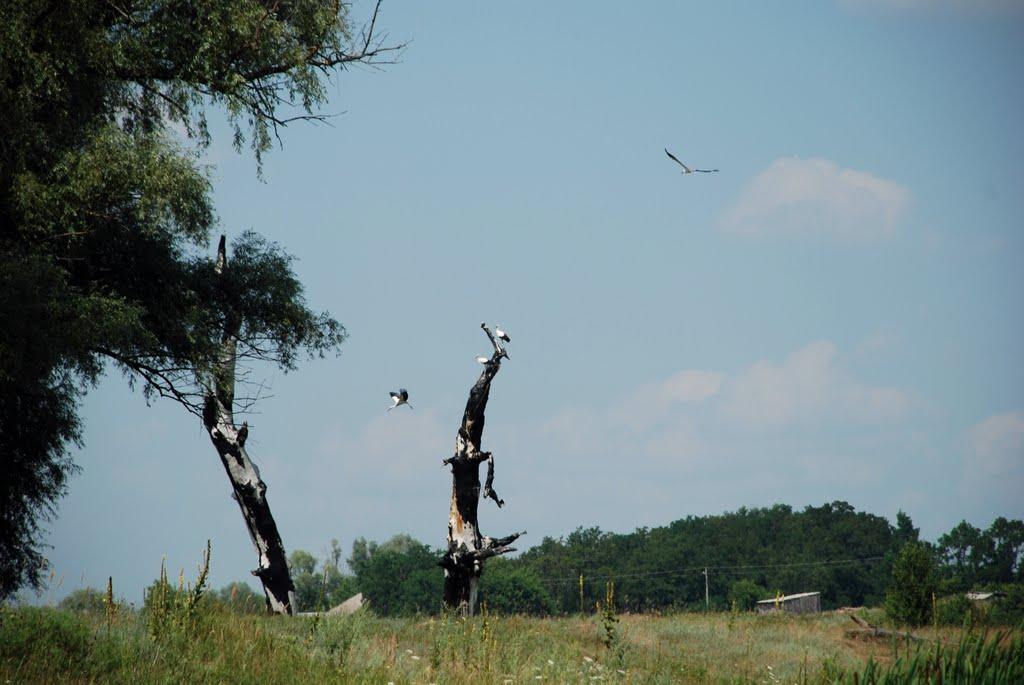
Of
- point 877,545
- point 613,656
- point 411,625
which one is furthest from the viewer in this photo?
point 877,545

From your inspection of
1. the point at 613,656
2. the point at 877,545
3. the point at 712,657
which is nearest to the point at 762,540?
the point at 877,545

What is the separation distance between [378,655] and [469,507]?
660 cm

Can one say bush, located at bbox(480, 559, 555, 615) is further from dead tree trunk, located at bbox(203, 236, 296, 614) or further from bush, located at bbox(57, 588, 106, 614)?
bush, located at bbox(57, 588, 106, 614)

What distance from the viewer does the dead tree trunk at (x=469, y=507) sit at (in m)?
20.4

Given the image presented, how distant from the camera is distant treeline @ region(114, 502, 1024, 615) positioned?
74.3 m

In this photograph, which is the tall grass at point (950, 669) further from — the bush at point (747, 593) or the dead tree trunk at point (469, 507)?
the bush at point (747, 593)

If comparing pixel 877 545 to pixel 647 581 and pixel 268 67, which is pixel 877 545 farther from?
pixel 268 67

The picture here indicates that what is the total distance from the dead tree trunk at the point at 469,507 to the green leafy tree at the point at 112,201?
680 centimetres

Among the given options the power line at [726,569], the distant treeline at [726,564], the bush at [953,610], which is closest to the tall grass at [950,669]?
the bush at [953,610]

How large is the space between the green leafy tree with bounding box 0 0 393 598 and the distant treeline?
48510 mm

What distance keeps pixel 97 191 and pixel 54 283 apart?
8.89ft

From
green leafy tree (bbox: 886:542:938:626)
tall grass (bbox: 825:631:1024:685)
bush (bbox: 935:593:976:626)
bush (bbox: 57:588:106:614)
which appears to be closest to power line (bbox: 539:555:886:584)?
bush (bbox: 935:593:976:626)

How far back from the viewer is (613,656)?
48.7 ft

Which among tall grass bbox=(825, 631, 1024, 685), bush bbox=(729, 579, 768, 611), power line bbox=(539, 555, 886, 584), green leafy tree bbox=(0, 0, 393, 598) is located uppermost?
green leafy tree bbox=(0, 0, 393, 598)
